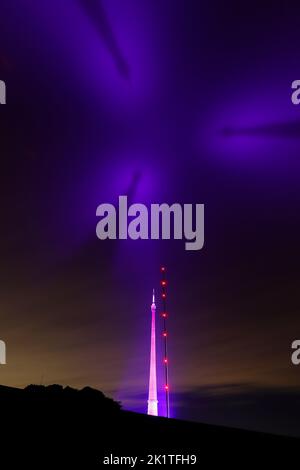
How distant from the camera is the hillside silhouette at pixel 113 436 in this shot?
44.0ft

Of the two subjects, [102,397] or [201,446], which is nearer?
[201,446]

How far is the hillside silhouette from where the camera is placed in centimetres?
1341

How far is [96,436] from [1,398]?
72.4 inches

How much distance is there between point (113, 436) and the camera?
13758 mm

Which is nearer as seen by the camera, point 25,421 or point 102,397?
point 25,421
